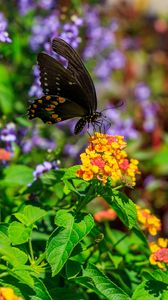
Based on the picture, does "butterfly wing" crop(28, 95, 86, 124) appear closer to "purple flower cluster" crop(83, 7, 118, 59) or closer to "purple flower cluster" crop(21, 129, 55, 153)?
"purple flower cluster" crop(21, 129, 55, 153)

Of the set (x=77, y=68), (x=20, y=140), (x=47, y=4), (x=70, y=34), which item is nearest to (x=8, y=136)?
(x=20, y=140)

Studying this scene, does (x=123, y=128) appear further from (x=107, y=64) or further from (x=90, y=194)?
(x=90, y=194)

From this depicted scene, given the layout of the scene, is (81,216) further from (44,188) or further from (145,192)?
(145,192)

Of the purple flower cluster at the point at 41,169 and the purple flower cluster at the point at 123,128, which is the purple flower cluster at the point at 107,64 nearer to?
the purple flower cluster at the point at 123,128

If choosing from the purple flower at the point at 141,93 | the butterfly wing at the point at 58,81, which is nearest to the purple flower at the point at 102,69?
the purple flower at the point at 141,93

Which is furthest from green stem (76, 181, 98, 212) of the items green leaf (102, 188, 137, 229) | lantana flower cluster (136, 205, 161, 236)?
lantana flower cluster (136, 205, 161, 236)

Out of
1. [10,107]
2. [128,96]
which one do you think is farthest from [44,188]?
[128,96]
